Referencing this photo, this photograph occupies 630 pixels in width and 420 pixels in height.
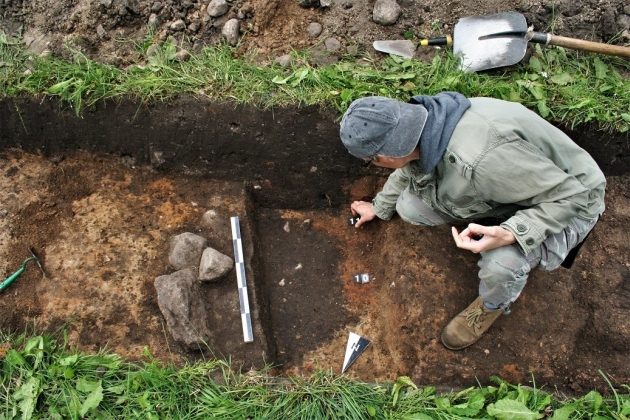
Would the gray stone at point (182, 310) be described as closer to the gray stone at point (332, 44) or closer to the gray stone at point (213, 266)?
the gray stone at point (213, 266)

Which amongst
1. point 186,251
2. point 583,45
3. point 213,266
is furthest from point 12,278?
point 583,45

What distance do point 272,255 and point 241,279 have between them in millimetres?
447

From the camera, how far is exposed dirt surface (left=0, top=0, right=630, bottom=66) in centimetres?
345

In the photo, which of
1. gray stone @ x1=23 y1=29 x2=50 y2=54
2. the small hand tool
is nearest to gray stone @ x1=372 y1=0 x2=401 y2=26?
gray stone @ x1=23 y1=29 x2=50 y2=54

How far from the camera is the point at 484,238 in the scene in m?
2.20

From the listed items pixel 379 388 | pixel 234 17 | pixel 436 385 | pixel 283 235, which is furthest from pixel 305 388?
pixel 234 17

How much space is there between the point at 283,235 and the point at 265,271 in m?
0.30

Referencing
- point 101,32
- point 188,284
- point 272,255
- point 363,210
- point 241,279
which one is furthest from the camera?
point 101,32

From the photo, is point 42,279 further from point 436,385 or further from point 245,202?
point 436,385

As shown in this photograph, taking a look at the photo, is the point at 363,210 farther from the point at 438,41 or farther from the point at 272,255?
the point at 438,41

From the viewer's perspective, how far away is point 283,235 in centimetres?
348

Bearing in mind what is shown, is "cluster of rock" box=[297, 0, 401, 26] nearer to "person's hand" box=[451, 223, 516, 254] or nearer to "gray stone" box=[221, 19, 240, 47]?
"gray stone" box=[221, 19, 240, 47]

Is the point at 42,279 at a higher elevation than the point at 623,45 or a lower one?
lower

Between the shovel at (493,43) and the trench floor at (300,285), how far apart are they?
91 centimetres
